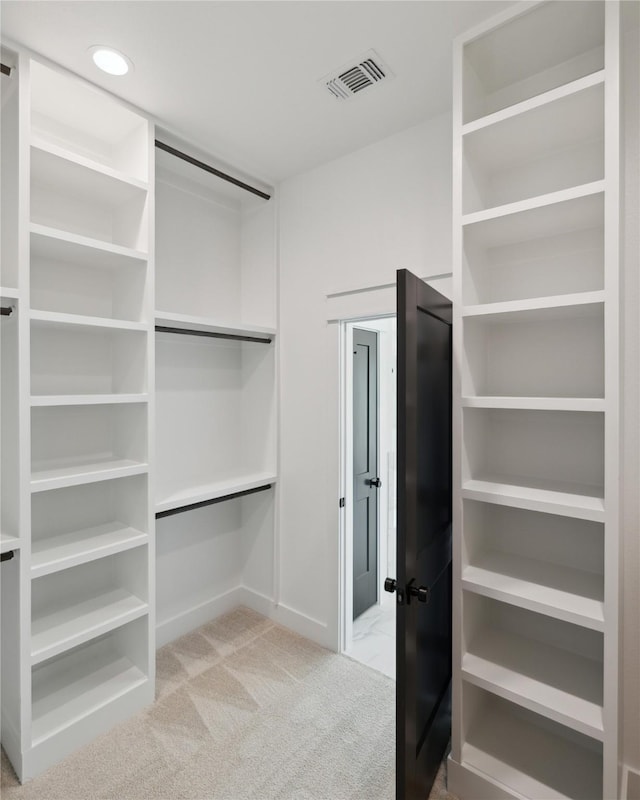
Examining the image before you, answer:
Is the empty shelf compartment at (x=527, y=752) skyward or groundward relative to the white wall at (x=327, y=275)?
groundward

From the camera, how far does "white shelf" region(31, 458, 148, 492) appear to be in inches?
72.2

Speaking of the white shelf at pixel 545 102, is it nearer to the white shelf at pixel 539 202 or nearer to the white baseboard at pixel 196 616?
the white shelf at pixel 539 202

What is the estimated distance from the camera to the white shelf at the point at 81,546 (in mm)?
1863

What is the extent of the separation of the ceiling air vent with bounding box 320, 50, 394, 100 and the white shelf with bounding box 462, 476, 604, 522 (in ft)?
5.83

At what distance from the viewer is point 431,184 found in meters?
2.21

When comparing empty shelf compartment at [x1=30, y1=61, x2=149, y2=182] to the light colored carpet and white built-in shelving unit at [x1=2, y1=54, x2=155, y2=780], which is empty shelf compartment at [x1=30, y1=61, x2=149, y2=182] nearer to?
white built-in shelving unit at [x1=2, y1=54, x2=155, y2=780]

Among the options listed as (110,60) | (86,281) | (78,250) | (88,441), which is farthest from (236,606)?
(110,60)

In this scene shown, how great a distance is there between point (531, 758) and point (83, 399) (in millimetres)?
2383

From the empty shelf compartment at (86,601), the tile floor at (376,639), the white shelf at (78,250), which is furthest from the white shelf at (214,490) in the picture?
the white shelf at (78,250)

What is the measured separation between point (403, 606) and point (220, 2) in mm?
2156

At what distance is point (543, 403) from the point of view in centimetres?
150

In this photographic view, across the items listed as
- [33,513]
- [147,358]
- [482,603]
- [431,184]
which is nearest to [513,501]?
[482,603]

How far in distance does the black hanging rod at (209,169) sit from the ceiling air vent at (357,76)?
90 cm

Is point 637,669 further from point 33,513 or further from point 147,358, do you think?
point 33,513
